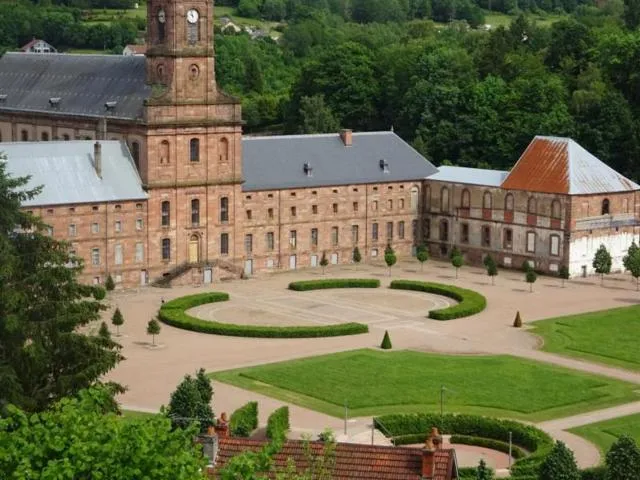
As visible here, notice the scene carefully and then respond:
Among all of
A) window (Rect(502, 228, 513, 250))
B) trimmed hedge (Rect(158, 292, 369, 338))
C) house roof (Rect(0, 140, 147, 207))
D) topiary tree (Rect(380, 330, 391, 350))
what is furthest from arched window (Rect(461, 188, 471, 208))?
topiary tree (Rect(380, 330, 391, 350))

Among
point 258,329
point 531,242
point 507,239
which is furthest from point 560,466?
point 507,239

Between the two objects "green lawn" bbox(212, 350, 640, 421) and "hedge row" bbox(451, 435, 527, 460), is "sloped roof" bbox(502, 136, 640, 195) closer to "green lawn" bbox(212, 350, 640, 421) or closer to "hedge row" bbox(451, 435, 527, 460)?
"green lawn" bbox(212, 350, 640, 421)

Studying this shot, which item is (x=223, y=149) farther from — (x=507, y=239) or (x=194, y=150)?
(x=507, y=239)

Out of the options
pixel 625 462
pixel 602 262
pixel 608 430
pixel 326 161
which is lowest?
pixel 608 430

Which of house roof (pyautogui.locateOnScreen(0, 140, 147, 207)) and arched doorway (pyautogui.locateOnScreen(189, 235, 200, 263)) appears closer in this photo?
house roof (pyautogui.locateOnScreen(0, 140, 147, 207))

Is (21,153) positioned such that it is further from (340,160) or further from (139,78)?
(340,160)

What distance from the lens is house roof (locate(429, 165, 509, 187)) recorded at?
10350 cm

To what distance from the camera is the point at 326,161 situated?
10400cm

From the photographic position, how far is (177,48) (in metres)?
95.4

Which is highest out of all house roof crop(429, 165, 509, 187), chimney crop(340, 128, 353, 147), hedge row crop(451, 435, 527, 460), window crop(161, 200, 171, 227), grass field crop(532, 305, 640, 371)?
chimney crop(340, 128, 353, 147)

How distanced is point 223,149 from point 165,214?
619 cm

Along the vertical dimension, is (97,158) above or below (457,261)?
above

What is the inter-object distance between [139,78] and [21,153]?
39.4 feet

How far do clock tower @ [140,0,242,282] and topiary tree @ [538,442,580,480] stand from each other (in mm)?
49943
